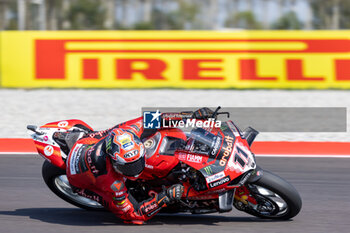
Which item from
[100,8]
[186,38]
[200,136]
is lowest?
[200,136]

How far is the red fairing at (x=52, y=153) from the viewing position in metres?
4.74

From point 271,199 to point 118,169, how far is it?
4.19 ft

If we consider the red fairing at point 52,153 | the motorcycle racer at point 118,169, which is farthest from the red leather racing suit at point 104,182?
the red fairing at point 52,153

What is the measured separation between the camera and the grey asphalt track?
484 centimetres

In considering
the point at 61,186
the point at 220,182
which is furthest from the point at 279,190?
the point at 61,186

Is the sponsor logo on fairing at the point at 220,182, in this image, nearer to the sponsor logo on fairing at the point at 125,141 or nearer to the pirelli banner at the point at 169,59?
the sponsor logo on fairing at the point at 125,141

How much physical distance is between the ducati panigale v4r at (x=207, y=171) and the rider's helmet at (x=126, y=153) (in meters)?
0.20

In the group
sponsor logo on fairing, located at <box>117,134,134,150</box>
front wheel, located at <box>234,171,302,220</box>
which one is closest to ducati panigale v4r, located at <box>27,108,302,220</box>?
front wheel, located at <box>234,171,302,220</box>

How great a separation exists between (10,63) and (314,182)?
374 inches

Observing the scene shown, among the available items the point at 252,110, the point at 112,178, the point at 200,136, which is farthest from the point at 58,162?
the point at 252,110

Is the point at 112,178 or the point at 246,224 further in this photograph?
the point at 246,224

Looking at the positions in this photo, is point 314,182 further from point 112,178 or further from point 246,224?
point 112,178

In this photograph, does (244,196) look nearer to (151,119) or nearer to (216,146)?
(216,146)

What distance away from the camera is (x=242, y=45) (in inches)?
537
